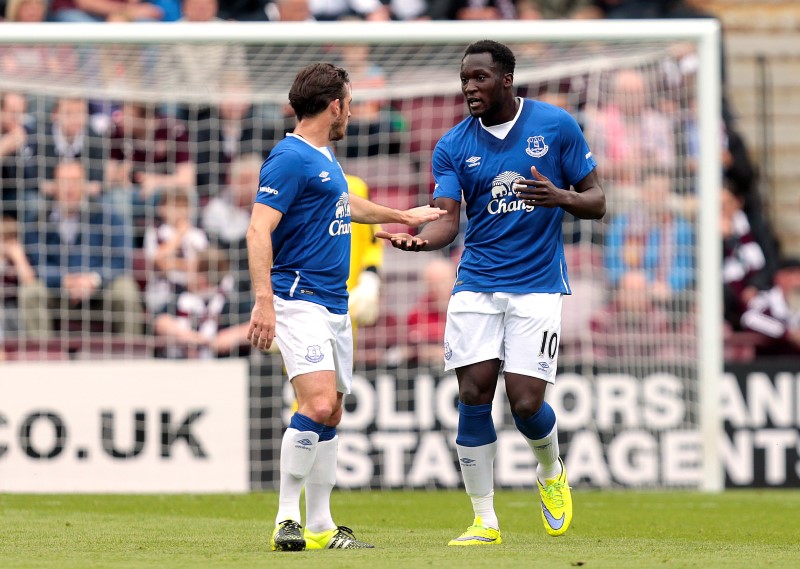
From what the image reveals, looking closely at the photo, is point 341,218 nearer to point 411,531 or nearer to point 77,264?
point 411,531

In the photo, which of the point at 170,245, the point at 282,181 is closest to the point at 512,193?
the point at 282,181

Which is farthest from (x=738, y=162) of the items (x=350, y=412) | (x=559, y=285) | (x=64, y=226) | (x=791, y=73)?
(x=559, y=285)

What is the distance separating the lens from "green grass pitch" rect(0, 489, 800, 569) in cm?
623

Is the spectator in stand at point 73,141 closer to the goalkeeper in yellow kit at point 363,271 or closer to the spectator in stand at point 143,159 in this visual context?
the spectator in stand at point 143,159

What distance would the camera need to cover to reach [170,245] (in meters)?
12.8

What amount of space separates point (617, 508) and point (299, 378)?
3843mm

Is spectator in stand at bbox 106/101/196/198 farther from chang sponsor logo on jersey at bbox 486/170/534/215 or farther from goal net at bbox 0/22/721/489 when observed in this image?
chang sponsor logo on jersey at bbox 486/170/534/215

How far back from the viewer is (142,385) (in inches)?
463

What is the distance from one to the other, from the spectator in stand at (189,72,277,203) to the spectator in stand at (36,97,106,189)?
0.86m

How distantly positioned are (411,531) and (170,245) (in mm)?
5294

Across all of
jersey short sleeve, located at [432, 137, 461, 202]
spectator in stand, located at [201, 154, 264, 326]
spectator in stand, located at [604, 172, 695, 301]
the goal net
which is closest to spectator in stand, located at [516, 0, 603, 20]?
the goal net

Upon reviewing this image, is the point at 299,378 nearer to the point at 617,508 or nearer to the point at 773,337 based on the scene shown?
the point at 617,508

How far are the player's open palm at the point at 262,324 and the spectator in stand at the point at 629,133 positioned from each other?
679 cm

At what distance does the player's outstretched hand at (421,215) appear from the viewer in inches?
281
